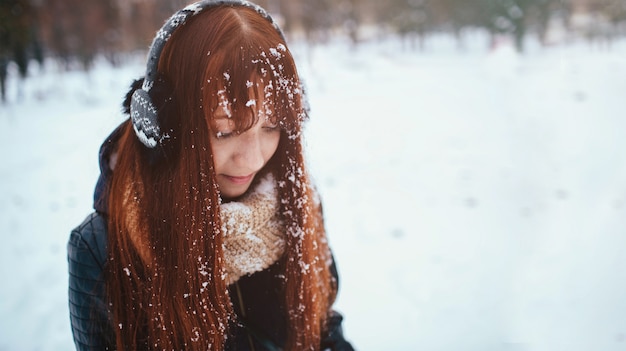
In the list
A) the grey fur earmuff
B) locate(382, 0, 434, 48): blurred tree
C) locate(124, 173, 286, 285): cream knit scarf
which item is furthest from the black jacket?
locate(382, 0, 434, 48): blurred tree

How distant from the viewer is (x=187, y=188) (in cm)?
109

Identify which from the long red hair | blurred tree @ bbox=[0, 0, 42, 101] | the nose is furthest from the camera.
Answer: blurred tree @ bbox=[0, 0, 42, 101]

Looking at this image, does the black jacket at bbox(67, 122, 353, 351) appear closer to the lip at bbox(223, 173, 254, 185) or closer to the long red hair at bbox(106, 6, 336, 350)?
the long red hair at bbox(106, 6, 336, 350)

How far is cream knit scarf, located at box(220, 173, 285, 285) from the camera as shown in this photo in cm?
122

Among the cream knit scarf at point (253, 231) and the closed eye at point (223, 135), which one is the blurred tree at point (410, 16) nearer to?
the cream knit scarf at point (253, 231)

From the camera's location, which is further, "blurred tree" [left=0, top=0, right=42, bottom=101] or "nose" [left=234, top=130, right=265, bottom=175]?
"blurred tree" [left=0, top=0, right=42, bottom=101]

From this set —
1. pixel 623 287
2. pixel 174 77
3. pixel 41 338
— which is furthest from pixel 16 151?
pixel 623 287

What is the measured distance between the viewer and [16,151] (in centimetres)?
923

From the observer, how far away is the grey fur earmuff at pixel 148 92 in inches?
41.3

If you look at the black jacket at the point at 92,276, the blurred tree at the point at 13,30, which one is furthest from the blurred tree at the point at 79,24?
the black jacket at the point at 92,276

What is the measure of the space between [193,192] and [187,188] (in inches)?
0.8

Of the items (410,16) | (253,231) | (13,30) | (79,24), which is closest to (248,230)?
(253,231)

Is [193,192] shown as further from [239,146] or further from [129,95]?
[129,95]

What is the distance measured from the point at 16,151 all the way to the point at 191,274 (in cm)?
1034
